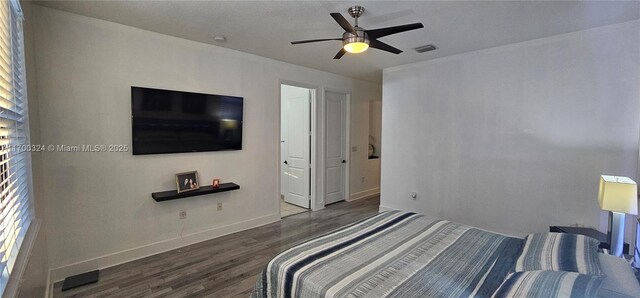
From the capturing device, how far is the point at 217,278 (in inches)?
100

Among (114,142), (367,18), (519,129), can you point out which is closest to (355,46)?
(367,18)

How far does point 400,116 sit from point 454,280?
10.3 feet

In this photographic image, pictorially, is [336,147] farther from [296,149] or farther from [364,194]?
[364,194]

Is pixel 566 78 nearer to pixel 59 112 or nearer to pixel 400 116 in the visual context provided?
pixel 400 116

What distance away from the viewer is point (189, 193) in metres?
3.05

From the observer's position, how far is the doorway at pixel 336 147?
494 cm

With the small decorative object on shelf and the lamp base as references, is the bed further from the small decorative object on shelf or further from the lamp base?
the small decorative object on shelf

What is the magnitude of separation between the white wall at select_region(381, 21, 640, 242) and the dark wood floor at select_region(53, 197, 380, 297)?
1.87 metres

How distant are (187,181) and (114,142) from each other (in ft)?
2.63

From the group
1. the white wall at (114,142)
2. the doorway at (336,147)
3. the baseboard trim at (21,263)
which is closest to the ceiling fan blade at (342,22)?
the white wall at (114,142)

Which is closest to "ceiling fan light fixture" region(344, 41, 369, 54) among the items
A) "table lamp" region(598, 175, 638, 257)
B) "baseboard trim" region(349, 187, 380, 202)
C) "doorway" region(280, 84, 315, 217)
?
"table lamp" region(598, 175, 638, 257)

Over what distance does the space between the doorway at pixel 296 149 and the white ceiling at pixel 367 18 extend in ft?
5.21

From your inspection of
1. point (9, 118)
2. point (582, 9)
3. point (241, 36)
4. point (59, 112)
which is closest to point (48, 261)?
point (59, 112)

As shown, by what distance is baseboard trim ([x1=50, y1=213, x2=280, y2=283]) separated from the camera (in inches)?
99.1
